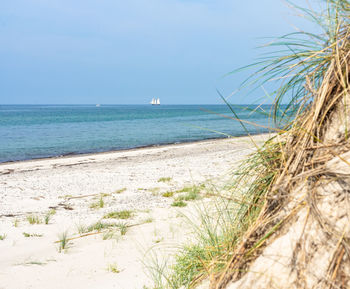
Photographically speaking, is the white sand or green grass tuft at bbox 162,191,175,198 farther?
green grass tuft at bbox 162,191,175,198

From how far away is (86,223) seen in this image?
201 inches

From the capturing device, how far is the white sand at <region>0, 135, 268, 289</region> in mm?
3266

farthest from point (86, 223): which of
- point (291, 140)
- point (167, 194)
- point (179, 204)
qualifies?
point (291, 140)

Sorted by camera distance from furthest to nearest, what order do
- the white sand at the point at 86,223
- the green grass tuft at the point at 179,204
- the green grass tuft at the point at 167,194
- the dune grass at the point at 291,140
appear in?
1. the green grass tuft at the point at 167,194
2. the green grass tuft at the point at 179,204
3. the white sand at the point at 86,223
4. the dune grass at the point at 291,140

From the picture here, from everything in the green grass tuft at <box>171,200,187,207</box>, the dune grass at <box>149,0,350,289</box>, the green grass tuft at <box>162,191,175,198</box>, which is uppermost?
the dune grass at <box>149,0,350,289</box>

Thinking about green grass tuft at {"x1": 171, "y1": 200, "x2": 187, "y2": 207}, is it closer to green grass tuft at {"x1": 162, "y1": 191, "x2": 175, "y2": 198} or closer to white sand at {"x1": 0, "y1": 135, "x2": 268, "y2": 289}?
white sand at {"x1": 0, "y1": 135, "x2": 268, "y2": 289}

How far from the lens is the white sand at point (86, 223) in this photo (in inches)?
129

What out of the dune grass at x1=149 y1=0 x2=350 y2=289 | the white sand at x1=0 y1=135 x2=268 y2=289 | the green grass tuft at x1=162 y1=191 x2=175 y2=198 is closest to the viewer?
the dune grass at x1=149 y1=0 x2=350 y2=289

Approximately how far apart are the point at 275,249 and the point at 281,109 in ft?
3.38

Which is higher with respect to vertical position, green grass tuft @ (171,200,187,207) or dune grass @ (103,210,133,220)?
green grass tuft @ (171,200,187,207)

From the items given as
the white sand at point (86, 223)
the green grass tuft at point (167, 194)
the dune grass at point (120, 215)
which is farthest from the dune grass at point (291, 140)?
the green grass tuft at point (167, 194)

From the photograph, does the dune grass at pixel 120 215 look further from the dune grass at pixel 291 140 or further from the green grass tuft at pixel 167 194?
the dune grass at pixel 291 140

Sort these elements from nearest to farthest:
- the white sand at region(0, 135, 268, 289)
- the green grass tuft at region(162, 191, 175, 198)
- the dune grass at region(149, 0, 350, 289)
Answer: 1. the dune grass at region(149, 0, 350, 289)
2. the white sand at region(0, 135, 268, 289)
3. the green grass tuft at region(162, 191, 175, 198)

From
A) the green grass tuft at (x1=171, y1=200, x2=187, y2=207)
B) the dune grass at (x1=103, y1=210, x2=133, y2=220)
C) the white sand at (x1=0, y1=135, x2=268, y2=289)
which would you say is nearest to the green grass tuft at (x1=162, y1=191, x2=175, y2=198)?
the white sand at (x1=0, y1=135, x2=268, y2=289)
